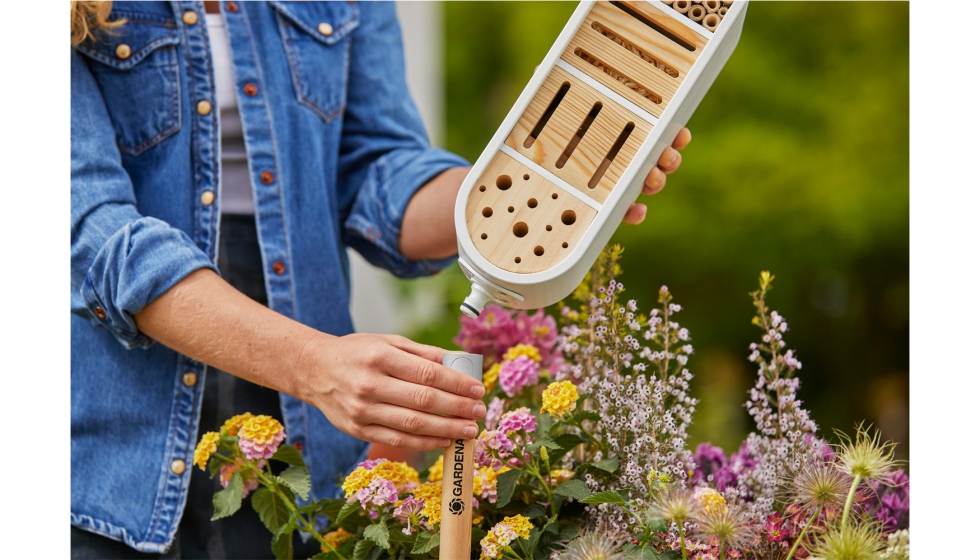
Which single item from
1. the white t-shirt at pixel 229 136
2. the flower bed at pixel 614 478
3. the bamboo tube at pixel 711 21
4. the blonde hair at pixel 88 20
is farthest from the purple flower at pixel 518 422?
the blonde hair at pixel 88 20

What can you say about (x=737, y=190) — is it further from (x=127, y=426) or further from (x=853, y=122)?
(x=127, y=426)

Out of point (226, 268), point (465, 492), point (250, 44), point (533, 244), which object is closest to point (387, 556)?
point (465, 492)

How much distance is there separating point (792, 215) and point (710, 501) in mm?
3698

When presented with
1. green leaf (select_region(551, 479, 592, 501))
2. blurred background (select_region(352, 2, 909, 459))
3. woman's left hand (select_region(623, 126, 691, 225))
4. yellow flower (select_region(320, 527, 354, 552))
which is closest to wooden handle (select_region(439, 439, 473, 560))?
green leaf (select_region(551, 479, 592, 501))

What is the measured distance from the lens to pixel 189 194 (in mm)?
1205

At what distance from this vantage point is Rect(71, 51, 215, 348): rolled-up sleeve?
0.95 m

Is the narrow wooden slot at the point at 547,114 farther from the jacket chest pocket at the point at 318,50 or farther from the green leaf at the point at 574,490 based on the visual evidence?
the jacket chest pocket at the point at 318,50

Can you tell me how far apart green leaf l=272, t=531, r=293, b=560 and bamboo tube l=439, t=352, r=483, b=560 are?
24 cm

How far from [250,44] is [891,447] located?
3.52ft

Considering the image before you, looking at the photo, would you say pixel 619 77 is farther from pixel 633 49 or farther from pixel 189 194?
pixel 189 194

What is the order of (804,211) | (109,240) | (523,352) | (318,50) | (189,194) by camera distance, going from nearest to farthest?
(109,240), (523,352), (189,194), (318,50), (804,211)

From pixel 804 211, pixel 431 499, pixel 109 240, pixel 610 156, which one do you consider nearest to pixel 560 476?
pixel 431 499

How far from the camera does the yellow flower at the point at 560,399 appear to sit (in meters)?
0.89

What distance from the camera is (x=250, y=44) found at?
1267 mm
